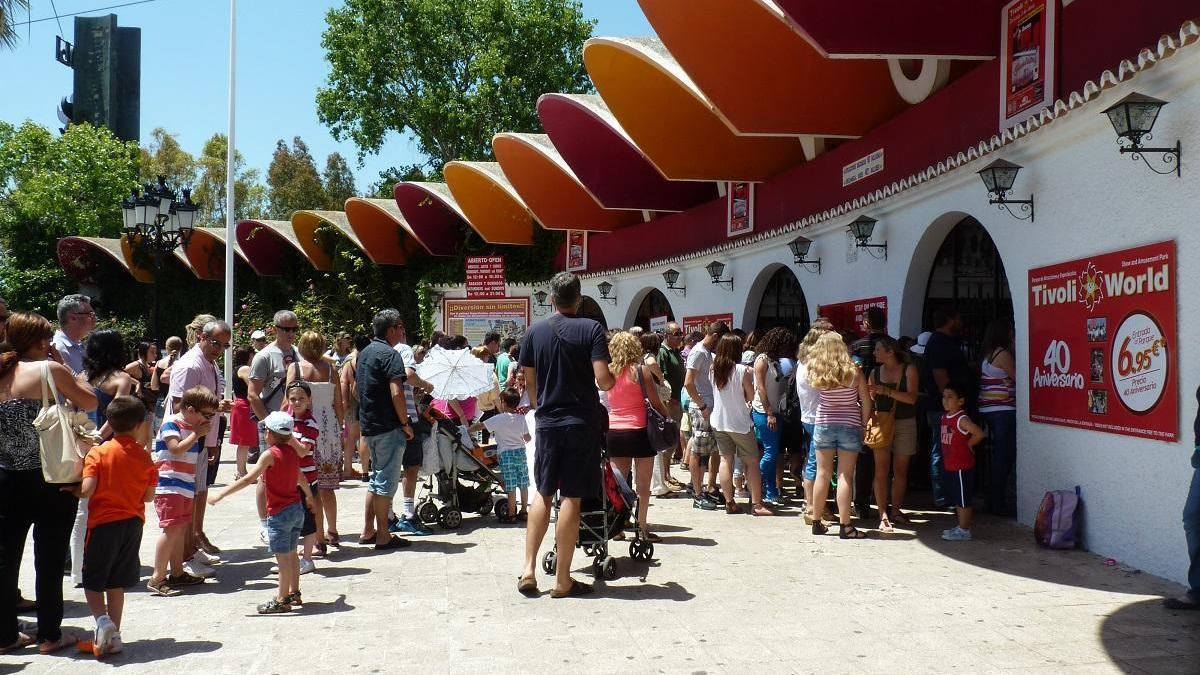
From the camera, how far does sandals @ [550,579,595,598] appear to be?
569 cm

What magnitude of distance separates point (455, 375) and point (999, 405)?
4736mm

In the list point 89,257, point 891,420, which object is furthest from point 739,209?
point 89,257

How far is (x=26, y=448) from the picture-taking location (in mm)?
4754

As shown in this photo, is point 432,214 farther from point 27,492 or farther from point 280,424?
point 27,492

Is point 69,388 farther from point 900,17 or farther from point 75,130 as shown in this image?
point 75,130

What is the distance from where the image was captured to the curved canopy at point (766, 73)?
1143 centimetres

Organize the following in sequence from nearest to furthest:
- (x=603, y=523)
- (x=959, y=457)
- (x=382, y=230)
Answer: (x=603, y=523) < (x=959, y=457) < (x=382, y=230)

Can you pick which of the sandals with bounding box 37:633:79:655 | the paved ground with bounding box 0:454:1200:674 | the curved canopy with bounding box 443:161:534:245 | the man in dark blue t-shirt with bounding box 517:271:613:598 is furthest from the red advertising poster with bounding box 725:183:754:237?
the sandals with bounding box 37:633:79:655

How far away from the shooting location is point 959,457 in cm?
750

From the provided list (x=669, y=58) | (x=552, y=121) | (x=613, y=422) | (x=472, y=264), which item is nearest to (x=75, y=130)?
(x=472, y=264)

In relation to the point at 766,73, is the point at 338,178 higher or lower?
higher

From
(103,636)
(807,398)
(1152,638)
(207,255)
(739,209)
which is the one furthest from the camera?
(207,255)

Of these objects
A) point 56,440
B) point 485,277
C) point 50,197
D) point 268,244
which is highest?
point 50,197

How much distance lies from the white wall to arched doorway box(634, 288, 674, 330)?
10846mm
